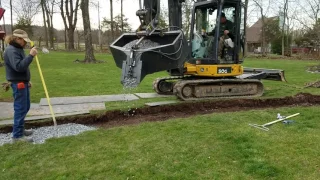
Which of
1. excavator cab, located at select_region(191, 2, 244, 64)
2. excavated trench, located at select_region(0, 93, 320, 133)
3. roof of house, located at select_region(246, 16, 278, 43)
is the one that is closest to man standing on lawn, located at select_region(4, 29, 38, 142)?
excavated trench, located at select_region(0, 93, 320, 133)

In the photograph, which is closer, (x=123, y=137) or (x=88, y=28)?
(x=123, y=137)

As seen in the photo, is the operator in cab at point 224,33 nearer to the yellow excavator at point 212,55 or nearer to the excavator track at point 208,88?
the yellow excavator at point 212,55

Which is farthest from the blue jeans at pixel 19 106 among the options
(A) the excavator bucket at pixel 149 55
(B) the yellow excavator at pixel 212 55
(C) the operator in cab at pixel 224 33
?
(C) the operator in cab at pixel 224 33

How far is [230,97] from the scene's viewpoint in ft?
29.3

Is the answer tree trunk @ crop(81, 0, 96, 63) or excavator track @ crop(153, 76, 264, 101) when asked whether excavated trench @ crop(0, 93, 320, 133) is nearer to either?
excavator track @ crop(153, 76, 264, 101)

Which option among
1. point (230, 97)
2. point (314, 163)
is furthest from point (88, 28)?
point (314, 163)

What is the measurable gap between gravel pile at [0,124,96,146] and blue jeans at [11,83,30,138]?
30 centimetres

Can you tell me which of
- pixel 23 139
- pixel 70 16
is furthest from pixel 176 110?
pixel 70 16

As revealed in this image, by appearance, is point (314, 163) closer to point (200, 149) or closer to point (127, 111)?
point (200, 149)

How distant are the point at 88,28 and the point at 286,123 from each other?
17.8m

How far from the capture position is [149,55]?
250 inches

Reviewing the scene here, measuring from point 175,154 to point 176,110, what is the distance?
3.27 meters

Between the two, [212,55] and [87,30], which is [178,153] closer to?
[212,55]

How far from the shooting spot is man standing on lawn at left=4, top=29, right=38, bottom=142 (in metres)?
5.08
